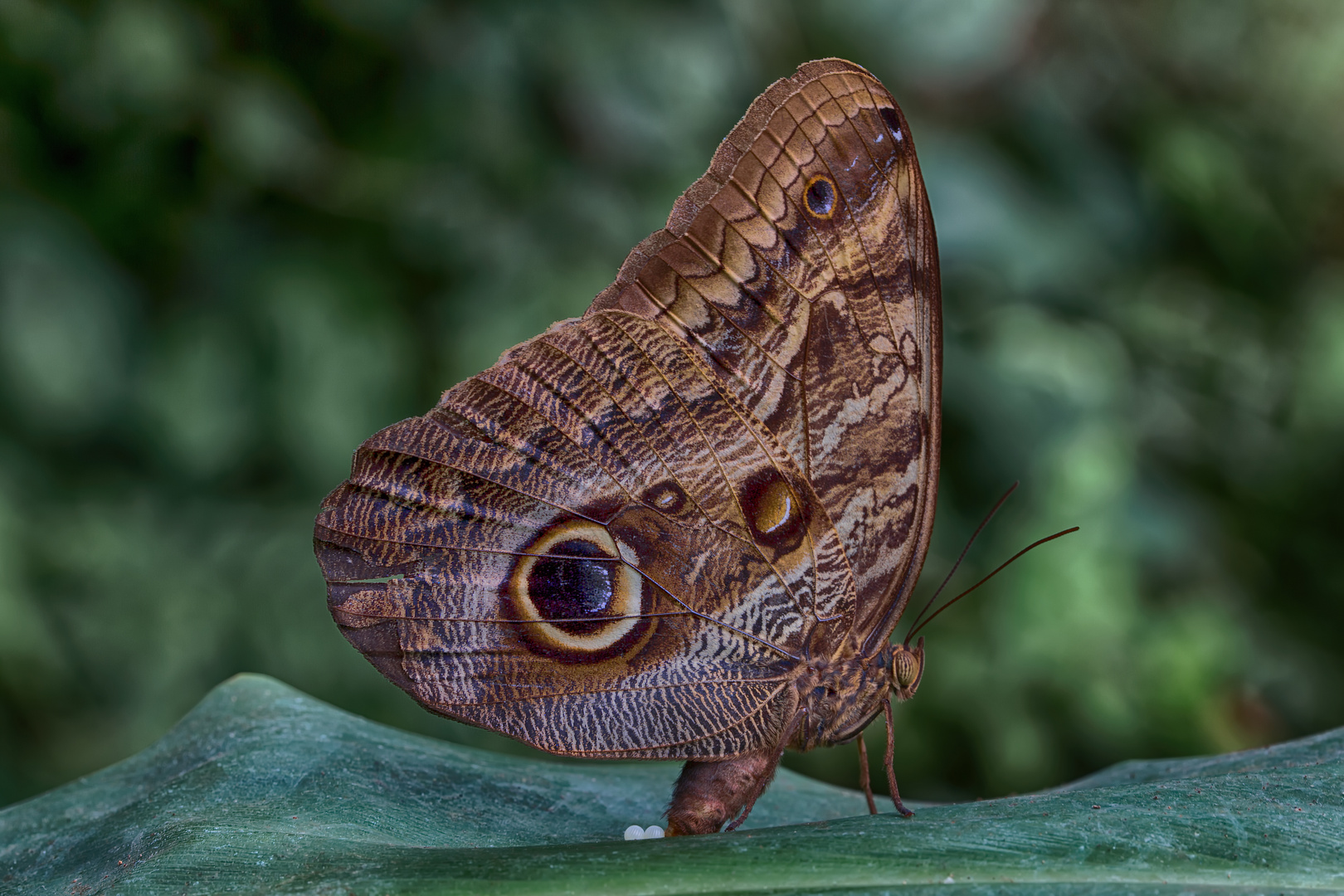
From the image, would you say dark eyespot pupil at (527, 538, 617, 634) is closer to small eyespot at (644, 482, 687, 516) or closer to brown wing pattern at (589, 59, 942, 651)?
small eyespot at (644, 482, 687, 516)

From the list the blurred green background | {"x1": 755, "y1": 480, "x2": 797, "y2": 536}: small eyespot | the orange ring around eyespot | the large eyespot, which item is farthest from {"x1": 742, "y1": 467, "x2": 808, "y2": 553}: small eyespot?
the blurred green background

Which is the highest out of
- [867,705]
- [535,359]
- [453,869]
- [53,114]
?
[53,114]

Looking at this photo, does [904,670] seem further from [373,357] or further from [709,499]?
[373,357]

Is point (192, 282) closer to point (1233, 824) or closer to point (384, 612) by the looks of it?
point (384, 612)

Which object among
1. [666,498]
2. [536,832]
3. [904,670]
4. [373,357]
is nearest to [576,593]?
[666,498]

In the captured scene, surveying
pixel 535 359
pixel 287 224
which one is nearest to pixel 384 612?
pixel 535 359

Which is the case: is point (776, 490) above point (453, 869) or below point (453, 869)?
above
